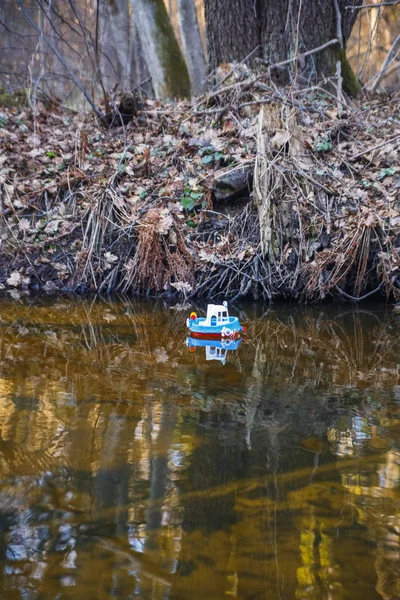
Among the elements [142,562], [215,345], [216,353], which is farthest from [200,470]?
[215,345]

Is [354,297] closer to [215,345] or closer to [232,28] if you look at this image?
[215,345]

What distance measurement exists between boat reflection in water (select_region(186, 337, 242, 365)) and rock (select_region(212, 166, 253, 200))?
8.30 ft

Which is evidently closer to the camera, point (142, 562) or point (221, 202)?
point (142, 562)

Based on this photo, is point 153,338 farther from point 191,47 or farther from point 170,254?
point 191,47

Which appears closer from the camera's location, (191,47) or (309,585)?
(309,585)

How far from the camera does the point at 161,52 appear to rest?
11.0 metres

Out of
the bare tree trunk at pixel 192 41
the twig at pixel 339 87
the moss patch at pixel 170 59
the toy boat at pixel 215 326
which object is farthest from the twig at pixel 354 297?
the bare tree trunk at pixel 192 41

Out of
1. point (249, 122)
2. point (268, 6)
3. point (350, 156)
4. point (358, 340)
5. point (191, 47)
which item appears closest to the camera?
point (358, 340)

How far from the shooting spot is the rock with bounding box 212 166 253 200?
22.1 feet

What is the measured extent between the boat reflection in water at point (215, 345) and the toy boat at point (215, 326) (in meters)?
0.04

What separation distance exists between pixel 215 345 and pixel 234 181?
2.68m

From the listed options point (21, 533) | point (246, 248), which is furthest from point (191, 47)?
point (21, 533)

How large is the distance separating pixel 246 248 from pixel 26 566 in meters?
4.74

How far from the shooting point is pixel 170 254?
255 inches
